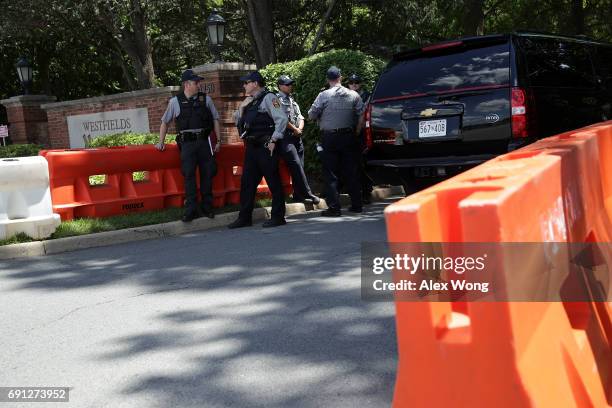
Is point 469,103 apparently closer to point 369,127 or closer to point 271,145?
point 369,127

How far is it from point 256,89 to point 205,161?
1.12m

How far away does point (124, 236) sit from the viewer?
331 inches

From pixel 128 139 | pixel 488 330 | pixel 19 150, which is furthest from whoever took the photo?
pixel 19 150

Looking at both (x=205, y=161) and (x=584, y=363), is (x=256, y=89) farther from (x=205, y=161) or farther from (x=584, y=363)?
(x=584, y=363)

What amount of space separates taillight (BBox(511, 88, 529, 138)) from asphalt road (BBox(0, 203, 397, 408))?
5.89 ft

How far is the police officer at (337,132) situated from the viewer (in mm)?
9305

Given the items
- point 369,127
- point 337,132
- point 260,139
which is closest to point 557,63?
point 369,127

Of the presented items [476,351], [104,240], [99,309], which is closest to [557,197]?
[476,351]

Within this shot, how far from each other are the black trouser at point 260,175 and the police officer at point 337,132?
0.84 m

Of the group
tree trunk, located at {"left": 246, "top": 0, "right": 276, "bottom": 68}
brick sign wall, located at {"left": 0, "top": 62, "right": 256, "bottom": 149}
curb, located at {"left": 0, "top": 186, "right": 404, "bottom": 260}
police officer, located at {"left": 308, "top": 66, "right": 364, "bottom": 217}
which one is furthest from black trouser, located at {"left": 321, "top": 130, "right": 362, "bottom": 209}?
tree trunk, located at {"left": 246, "top": 0, "right": 276, "bottom": 68}

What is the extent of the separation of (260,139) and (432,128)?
239cm

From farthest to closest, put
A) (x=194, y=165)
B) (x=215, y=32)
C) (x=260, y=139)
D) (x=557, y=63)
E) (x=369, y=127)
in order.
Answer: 1. (x=215, y=32)
2. (x=194, y=165)
3. (x=260, y=139)
4. (x=369, y=127)
5. (x=557, y=63)

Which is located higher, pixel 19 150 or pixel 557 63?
pixel 557 63

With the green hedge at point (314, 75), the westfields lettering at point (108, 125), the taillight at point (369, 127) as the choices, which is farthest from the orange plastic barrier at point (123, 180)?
the westfields lettering at point (108, 125)
